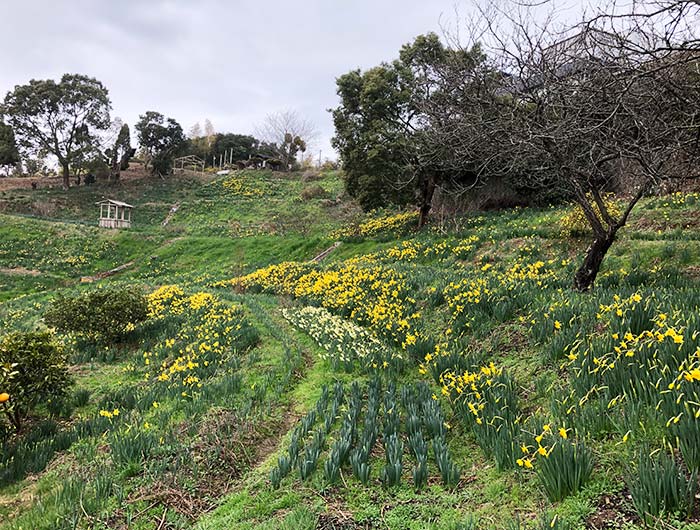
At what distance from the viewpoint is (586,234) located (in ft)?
35.5

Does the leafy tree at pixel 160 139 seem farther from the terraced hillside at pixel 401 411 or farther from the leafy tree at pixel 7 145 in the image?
the terraced hillside at pixel 401 411

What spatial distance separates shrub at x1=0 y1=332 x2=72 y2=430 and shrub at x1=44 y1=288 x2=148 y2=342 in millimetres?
3082

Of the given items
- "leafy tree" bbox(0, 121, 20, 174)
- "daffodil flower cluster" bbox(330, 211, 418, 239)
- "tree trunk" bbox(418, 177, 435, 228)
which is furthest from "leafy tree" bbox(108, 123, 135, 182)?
"tree trunk" bbox(418, 177, 435, 228)

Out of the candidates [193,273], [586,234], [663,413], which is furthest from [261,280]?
[663,413]

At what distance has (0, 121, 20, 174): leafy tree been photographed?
3806 cm

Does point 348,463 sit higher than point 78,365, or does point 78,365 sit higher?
point 348,463

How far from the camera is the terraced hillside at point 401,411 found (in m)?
2.48

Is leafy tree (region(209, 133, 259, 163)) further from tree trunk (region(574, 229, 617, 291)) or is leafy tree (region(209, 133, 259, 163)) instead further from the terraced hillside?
tree trunk (region(574, 229, 617, 291))

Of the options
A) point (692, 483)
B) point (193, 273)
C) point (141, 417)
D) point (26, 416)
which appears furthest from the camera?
point (193, 273)

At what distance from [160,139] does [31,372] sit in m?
47.5

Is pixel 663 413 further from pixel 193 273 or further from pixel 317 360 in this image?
pixel 193 273

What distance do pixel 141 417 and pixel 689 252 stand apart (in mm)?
9357

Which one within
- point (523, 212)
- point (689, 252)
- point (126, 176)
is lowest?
point (689, 252)

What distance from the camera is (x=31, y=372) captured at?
5328 millimetres
